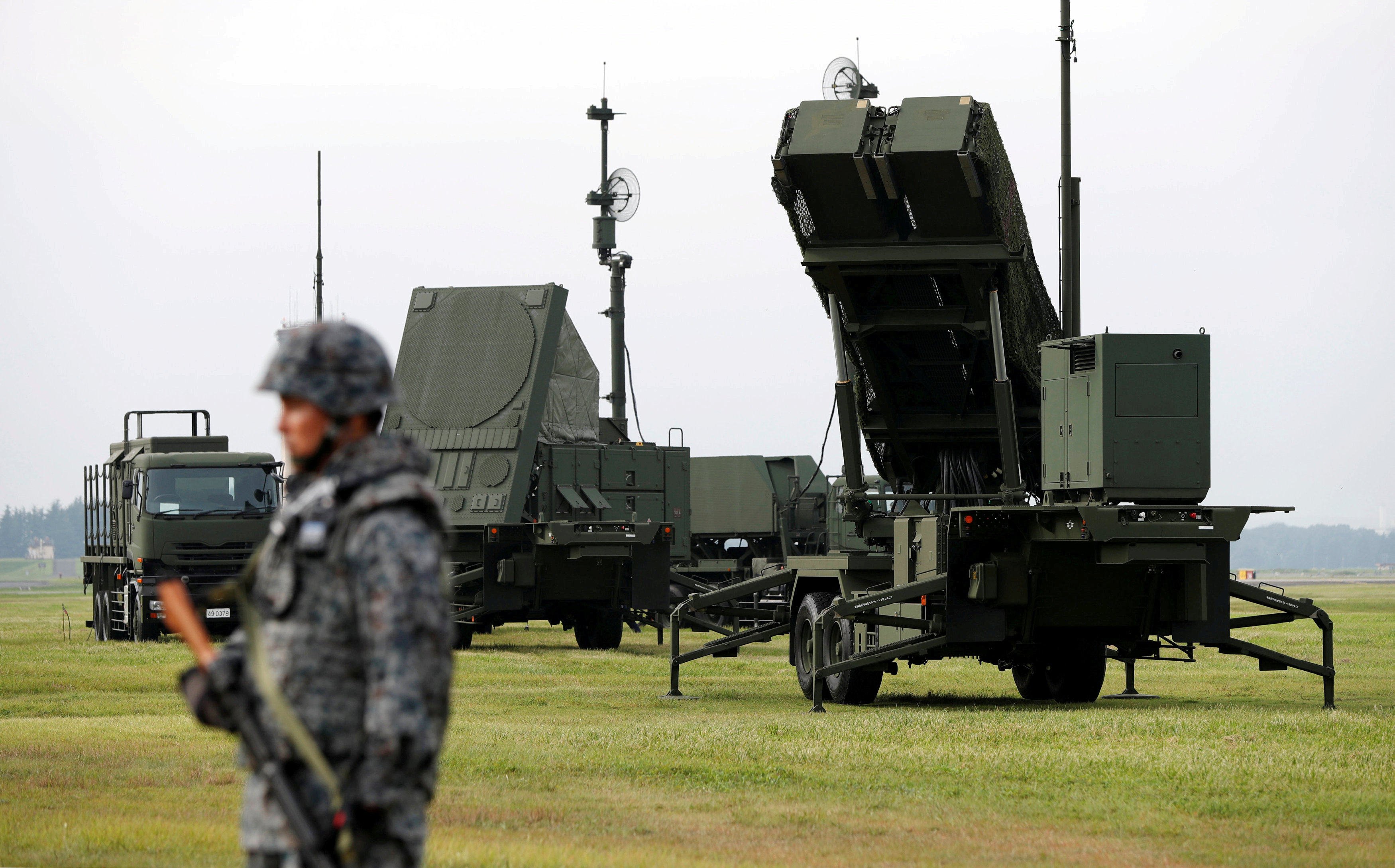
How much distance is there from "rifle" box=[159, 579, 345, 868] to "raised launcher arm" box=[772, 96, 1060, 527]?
453 inches

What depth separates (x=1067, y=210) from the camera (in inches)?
727

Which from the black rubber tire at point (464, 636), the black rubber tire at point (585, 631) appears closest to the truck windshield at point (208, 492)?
the black rubber tire at point (464, 636)

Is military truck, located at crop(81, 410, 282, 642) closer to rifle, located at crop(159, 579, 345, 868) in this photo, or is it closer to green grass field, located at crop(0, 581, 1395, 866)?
green grass field, located at crop(0, 581, 1395, 866)

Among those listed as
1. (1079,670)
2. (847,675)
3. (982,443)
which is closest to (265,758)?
(847,675)

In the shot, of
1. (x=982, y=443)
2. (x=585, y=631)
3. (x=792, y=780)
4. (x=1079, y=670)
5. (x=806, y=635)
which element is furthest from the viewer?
(x=585, y=631)

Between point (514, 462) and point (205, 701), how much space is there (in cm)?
2084

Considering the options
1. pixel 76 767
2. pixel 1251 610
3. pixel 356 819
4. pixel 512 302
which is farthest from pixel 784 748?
pixel 1251 610

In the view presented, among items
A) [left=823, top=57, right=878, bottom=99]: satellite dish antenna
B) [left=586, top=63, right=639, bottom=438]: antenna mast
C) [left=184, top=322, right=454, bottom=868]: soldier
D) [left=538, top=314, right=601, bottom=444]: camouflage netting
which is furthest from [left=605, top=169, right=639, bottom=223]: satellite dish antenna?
[left=184, top=322, right=454, bottom=868]: soldier

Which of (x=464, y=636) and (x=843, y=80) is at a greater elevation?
(x=843, y=80)

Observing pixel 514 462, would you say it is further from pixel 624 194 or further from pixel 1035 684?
pixel 624 194

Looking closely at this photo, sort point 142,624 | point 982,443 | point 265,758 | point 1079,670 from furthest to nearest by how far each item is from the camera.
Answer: point 142,624 → point 982,443 → point 1079,670 → point 265,758

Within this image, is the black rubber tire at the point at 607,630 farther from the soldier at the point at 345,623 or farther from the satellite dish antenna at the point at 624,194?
the soldier at the point at 345,623

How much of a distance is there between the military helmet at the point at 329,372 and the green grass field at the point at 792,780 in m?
4.31

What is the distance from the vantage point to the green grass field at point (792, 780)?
8781mm
